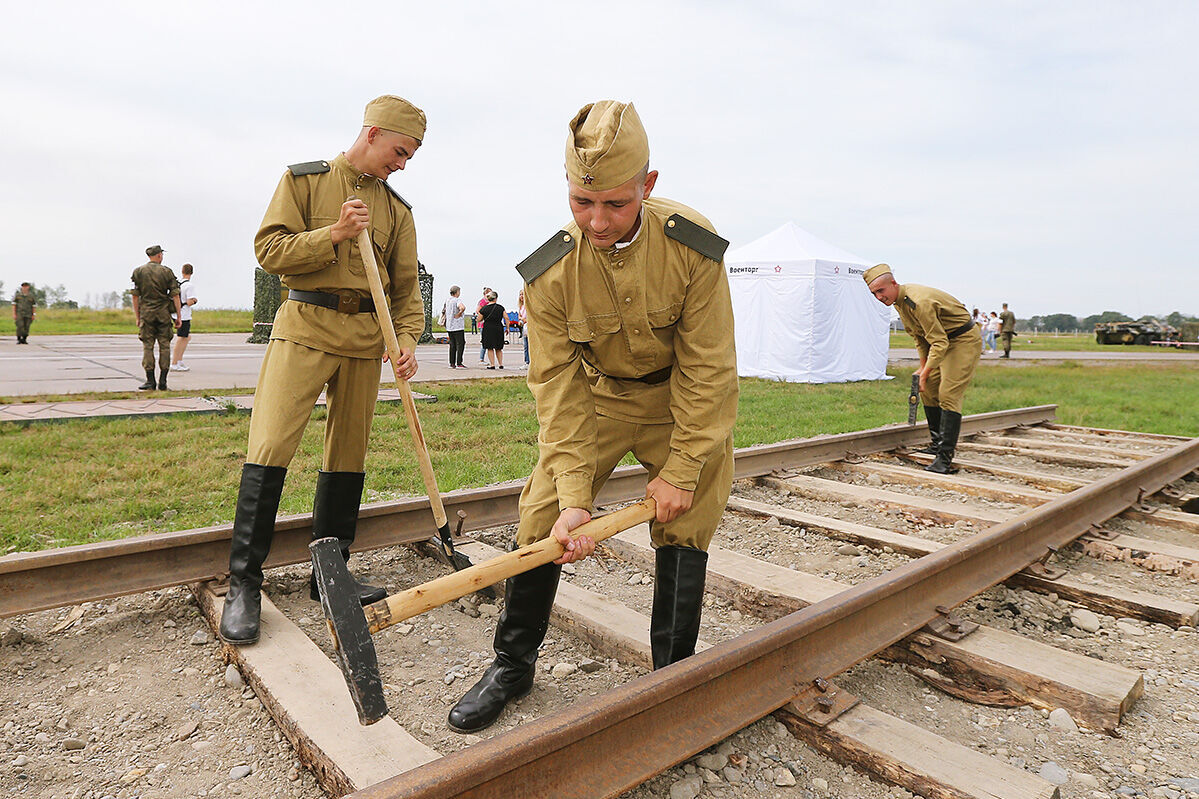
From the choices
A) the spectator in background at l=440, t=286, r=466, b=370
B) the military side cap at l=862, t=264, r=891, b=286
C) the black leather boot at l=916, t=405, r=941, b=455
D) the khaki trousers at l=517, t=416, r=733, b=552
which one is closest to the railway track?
the khaki trousers at l=517, t=416, r=733, b=552

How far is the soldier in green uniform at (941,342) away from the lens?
22.2 ft

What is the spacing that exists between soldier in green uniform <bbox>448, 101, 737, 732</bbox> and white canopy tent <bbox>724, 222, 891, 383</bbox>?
47.8ft

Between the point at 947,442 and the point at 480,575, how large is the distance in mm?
5673

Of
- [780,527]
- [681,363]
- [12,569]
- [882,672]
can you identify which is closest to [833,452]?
[780,527]

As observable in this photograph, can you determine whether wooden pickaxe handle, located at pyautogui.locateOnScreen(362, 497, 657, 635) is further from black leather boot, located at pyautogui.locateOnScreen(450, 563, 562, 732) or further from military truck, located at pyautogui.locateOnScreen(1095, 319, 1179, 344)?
military truck, located at pyautogui.locateOnScreen(1095, 319, 1179, 344)

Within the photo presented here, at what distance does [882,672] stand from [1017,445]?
6.00 meters

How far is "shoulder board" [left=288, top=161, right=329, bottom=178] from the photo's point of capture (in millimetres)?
3299

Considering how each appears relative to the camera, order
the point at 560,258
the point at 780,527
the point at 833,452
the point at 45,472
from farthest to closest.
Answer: the point at 833,452, the point at 45,472, the point at 780,527, the point at 560,258

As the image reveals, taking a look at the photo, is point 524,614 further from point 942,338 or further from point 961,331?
point 961,331

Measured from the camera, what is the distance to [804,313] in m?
16.9

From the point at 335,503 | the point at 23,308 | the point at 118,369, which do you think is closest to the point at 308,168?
the point at 335,503

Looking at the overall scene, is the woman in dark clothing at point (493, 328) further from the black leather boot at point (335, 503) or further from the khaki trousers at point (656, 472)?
the khaki trousers at point (656, 472)

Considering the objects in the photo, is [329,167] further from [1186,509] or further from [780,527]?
[1186,509]

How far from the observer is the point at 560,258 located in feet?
7.93
